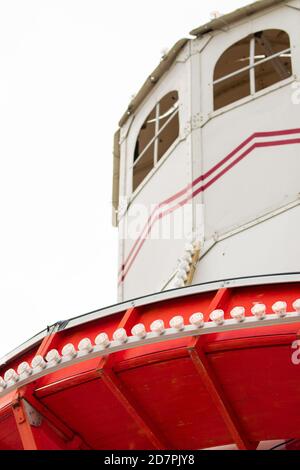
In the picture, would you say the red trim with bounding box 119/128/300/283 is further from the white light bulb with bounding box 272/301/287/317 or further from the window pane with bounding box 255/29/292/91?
the white light bulb with bounding box 272/301/287/317

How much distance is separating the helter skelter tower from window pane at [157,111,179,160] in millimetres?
36

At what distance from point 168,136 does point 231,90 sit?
1.42 metres

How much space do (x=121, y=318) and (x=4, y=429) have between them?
242 centimetres

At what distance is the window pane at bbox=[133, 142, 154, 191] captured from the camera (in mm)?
21203

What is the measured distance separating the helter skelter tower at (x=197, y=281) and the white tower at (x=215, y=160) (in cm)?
2

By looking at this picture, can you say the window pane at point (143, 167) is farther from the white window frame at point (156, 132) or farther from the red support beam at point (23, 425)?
the red support beam at point (23, 425)

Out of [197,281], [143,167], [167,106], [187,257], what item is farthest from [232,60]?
[197,281]

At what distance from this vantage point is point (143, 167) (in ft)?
70.3

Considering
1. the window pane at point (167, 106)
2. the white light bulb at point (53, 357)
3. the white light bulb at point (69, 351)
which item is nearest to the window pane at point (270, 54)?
the window pane at point (167, 106)

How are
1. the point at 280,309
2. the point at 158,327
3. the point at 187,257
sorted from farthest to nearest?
the point at 187,257 → the point at 158,327 → the point at 280,309

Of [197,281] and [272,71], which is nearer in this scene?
[197,281]

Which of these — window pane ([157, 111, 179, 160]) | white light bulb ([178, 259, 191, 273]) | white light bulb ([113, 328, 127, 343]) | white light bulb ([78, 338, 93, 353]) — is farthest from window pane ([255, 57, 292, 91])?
white light bulb ([78, 338, 93, 353])

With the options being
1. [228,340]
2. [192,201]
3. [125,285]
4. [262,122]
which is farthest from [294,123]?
[228,340]

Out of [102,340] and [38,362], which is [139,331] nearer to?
[102,340]
